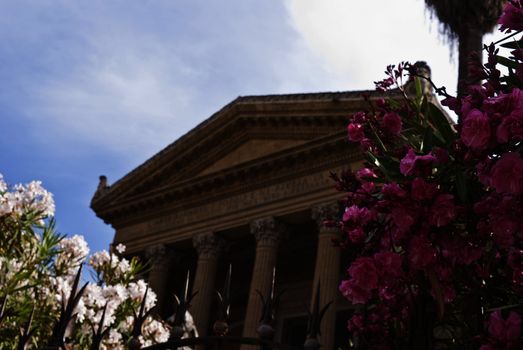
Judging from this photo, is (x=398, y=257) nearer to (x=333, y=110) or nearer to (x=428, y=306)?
(x=428, y=306)

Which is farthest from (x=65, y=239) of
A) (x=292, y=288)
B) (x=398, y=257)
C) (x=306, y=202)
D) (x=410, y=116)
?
(x=292, y=288)

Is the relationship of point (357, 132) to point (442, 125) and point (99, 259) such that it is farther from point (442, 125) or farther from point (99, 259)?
point (99, 259)

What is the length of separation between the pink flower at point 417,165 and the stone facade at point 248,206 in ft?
52.3

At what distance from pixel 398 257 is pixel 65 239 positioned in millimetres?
4286

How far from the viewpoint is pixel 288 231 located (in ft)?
72.0

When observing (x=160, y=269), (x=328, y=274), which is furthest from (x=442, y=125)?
(x=160, y=269)

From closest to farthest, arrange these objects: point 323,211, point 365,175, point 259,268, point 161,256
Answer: point 365,175 < point 323,211 < point 259,268 < point 161,256

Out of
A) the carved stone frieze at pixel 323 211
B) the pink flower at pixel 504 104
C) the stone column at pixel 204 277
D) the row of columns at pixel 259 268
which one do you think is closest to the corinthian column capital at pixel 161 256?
the row of columns at pixel 259 268

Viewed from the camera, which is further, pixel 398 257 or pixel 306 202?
pixel 306 202

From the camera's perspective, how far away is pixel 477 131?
249 centimetres

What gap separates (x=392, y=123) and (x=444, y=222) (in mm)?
819

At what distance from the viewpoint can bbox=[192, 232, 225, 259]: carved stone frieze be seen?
910 inches

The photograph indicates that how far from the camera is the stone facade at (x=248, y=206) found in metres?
20.5

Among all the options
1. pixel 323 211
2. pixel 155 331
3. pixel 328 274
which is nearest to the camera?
pixel 155 331
